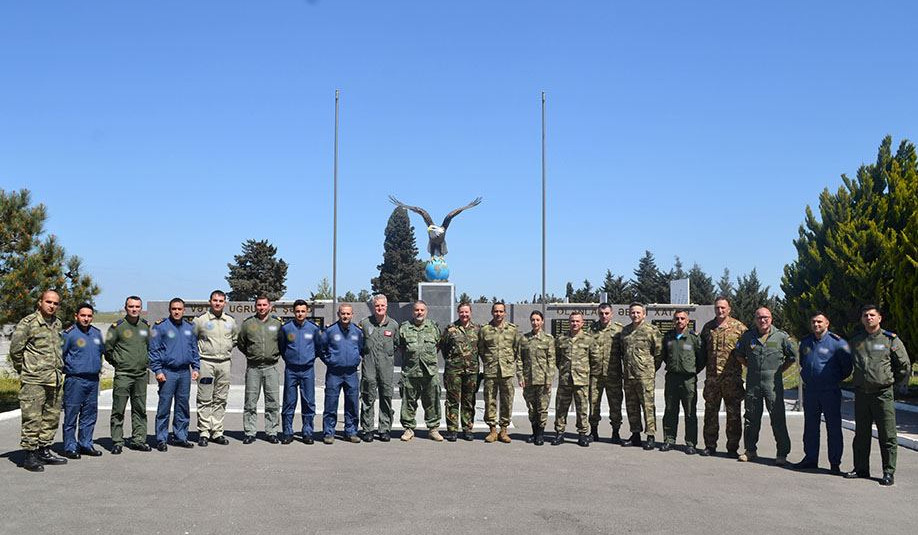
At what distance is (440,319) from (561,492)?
11.9 meters

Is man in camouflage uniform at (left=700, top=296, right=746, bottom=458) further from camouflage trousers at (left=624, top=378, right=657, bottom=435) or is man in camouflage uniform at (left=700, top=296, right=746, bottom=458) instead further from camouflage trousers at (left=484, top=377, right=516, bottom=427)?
camouflage trousers at (left=484, top=377, right=516, bottom=427)

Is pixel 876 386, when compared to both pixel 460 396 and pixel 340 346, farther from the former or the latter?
pixel 340 346

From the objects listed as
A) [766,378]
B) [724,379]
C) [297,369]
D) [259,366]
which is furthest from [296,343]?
[766,378]

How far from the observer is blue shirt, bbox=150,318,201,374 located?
330 inches

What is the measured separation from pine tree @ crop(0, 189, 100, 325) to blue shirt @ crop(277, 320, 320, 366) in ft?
19.4

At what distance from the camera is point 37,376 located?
23.8 feet

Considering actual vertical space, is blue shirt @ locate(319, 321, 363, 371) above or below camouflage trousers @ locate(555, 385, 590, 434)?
above

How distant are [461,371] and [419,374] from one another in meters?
0.50

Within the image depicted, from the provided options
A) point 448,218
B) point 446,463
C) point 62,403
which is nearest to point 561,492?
point 446,463

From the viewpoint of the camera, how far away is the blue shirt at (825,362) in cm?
755

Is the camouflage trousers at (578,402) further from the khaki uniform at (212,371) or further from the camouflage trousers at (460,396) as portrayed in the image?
the khaki uniform at (212,371)

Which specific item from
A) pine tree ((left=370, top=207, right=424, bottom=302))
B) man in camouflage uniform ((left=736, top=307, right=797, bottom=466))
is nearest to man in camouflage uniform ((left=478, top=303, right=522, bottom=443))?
man in camouflage uniform ((left=736, top=307, right=797, bottom=466))

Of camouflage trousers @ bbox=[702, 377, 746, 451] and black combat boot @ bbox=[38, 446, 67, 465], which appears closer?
black combat boot @ bbox=[38, 446, 67, 465]

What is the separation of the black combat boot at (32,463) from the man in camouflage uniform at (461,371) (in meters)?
4.28
